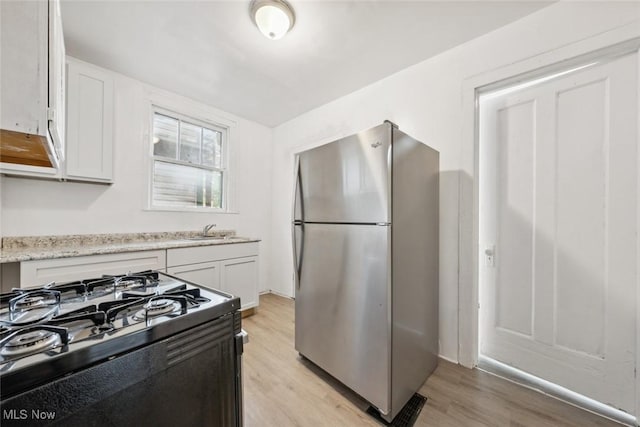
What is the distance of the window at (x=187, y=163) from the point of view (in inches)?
110

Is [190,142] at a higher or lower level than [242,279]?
higher

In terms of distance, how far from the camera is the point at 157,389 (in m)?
0.62

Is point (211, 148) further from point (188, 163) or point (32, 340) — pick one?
point (32, 340)

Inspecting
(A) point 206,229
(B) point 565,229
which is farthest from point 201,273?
(B) point 565,229

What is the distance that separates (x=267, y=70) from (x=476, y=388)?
3.12 metres

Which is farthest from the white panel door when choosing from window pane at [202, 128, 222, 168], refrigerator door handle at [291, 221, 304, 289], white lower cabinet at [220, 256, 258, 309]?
window pane at [202, 128, 222, 168]

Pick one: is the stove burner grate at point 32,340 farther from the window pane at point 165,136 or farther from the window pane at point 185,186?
the window pane at point 165,136

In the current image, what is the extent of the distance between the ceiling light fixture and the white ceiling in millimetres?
69

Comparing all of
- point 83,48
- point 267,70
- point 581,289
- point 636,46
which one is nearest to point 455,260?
point 581,289

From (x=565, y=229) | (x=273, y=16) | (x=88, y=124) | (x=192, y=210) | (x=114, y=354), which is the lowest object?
(x=114, y=354)

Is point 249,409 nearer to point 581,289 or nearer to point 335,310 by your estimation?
point 335,310

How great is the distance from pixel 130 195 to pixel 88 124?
0.74 meters

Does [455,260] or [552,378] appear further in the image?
[455,260]

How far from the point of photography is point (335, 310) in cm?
163
